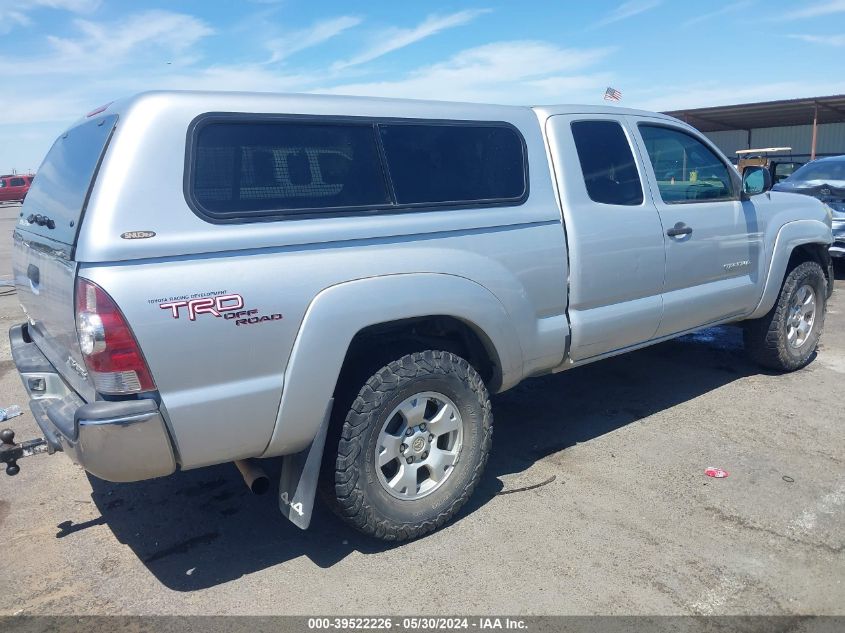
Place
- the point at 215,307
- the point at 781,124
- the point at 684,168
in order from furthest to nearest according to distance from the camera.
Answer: the point at 781,124, the point at 684,168, the point at 215,307

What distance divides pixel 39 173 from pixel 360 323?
6.82 feet

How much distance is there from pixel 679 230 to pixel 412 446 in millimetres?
2320

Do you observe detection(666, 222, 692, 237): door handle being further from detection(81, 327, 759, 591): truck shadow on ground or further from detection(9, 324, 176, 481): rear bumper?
detection(9, 324, 176, 481): rear bumper

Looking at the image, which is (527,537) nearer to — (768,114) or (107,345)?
(107,345)

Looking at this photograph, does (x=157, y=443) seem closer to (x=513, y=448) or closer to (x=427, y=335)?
(x=427, y=335)

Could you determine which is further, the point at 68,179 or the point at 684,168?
the point at 684,168

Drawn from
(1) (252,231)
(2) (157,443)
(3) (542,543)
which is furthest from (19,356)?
(3) (542,543)

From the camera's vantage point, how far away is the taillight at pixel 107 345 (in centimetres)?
246

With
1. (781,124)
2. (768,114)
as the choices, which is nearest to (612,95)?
(768,114)

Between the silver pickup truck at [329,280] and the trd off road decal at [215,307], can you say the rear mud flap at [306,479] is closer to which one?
the silver pickup truck at [329,280]

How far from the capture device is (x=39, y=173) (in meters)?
3.69

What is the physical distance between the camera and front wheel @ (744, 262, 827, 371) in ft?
17.9

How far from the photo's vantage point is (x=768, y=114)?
80.5ft

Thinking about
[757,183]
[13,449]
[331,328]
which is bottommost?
[13,449]
